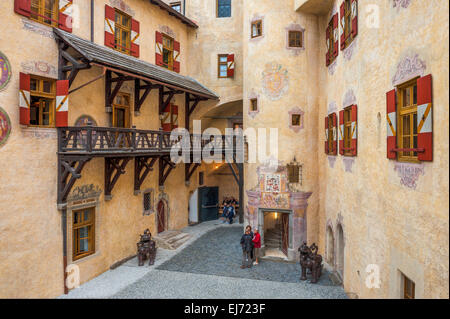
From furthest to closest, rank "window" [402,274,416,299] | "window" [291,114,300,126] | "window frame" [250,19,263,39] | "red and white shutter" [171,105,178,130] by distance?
"red and white shutter" [171,105,178,130] < "window frame" [250,19,263,39] < "window" [291,114,300,126] < "window" [402,274,416,299]

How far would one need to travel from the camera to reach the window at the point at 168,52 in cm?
1656

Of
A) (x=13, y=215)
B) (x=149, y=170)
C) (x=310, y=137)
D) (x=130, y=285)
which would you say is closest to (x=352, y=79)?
(x=310, y=137)

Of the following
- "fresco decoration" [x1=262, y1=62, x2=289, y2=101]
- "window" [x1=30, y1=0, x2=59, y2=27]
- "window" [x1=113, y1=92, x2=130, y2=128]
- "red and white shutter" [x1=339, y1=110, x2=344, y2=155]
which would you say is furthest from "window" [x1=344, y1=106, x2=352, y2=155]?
"window" [x1=30, y1=0, x2=59, y2=27]

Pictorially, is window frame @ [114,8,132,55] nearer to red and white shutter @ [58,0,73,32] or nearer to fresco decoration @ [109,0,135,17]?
fresco decoration @ [109,0,135,17]

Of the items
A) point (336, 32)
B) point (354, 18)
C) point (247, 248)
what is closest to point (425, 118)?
point (354, 18)

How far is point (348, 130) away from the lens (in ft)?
32.8

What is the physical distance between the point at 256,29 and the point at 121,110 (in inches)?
289

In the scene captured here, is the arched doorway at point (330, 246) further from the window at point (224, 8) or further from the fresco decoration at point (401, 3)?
the window at point (224, 8)

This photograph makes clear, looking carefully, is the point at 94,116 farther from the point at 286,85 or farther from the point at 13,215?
the point at 286,85

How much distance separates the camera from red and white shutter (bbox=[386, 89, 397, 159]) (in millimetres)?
6250

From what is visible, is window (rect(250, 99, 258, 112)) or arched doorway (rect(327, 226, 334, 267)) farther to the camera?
Answer: window (rect(250, 99, 258, 112))

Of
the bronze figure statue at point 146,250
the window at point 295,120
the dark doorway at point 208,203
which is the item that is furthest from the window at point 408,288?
the dark doorway at point 208,203

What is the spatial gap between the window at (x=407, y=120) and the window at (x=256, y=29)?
9.66m

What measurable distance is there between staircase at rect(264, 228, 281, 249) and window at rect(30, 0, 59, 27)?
12.9 metres
